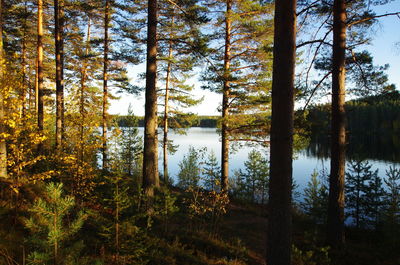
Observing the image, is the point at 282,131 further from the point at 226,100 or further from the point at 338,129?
the point at 226,100

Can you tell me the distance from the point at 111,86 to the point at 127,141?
892 centimetres

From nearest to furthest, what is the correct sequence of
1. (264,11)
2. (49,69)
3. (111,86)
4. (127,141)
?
(264,11)
(111,86)
(49,69)
(127,141)

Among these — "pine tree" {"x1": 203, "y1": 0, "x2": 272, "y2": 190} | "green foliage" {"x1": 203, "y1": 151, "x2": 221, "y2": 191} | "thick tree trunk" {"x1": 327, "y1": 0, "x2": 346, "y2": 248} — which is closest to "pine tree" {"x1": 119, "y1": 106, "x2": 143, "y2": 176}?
"green foliage" {"x1": 203, "y1": 151, "x2": 221, "y2": 191}

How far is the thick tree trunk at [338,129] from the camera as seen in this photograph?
5703 mm

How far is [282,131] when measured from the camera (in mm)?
2891

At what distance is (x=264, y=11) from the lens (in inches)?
371

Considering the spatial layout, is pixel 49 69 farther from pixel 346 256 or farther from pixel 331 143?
pixel 346 256

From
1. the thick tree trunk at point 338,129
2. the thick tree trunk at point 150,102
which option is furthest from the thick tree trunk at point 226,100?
the thick tree trunk at point 338,129

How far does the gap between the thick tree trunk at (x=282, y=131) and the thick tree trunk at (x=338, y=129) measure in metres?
3.64

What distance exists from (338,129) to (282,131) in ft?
12.6

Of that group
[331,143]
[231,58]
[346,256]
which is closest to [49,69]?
[231,58]

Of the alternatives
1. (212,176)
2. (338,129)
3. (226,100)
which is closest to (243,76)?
(226,100)

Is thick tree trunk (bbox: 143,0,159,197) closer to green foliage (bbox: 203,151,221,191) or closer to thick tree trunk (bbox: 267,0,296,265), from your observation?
green foliage (bbox: 203,151,221,191)

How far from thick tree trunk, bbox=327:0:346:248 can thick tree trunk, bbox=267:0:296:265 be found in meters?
3.64
